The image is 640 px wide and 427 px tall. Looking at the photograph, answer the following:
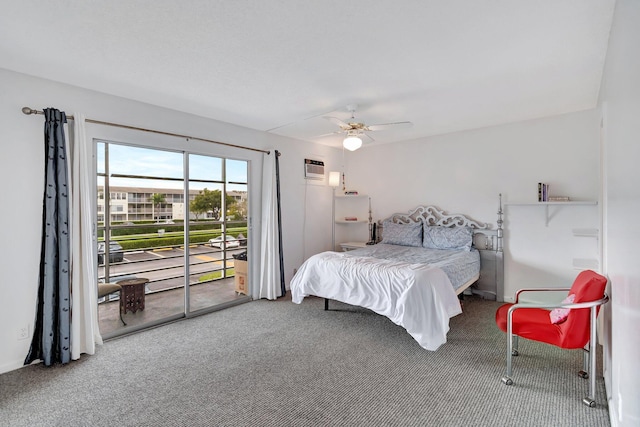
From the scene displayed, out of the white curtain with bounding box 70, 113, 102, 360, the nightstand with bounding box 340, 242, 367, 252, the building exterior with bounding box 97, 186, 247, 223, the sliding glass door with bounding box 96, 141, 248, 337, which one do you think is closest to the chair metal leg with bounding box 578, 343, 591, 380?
the nightstand with bounding box 340, 242, 367, 252

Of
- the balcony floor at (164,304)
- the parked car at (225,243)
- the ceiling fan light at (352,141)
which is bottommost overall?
the balcony floor at (164,304)

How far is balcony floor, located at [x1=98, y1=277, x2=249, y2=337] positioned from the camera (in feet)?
12.0

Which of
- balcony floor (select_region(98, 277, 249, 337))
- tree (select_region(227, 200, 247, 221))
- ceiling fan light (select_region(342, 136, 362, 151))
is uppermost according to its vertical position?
ceiling fan light (select_region(342, 136, 362, 151))

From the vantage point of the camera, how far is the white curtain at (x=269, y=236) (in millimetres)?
4684

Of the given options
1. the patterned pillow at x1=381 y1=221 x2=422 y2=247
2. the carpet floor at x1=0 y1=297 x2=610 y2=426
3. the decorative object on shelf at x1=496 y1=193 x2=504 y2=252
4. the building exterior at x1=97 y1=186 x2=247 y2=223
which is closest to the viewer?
the carpet floor at x1=0 y1=297 x2=610 y2=426

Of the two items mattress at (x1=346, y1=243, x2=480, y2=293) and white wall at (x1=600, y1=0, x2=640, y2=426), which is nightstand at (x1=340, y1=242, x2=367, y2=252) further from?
white wall at (x1=600, y1=0, x2=640, y2=426)

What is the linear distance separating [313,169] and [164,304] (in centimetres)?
322

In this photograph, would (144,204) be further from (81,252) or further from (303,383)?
(303,383)

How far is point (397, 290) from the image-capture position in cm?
306

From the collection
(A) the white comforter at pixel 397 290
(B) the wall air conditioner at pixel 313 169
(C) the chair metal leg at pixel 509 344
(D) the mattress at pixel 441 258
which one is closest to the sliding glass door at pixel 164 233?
(B) the wall air conditioner at pixel 313 169

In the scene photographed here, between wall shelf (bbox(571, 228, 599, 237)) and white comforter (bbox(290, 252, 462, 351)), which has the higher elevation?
wall shelf (bbox(571, 228, 599, 237))

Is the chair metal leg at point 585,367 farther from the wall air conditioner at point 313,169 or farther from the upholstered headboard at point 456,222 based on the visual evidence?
the wall air conditioner at point 313,169

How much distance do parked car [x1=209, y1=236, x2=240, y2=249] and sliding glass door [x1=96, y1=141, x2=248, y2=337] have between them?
2 cm

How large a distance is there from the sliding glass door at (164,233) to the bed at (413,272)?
145cm
